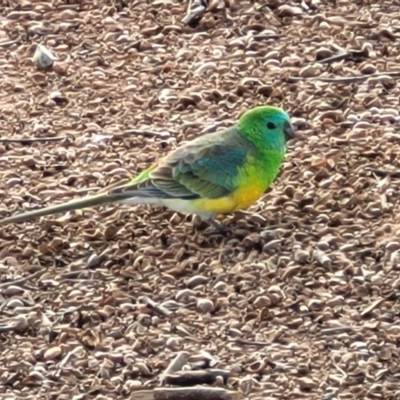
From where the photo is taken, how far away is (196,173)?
7871mm

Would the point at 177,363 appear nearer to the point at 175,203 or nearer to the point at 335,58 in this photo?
the point at 175,203

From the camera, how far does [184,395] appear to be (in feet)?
21.2

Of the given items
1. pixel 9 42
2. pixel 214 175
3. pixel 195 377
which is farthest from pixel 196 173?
pixel 9 42

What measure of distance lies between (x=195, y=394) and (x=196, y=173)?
1669 millimetres

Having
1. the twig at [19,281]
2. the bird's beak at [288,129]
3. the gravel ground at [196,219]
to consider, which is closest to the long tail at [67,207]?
the gravel ground at [196,219]

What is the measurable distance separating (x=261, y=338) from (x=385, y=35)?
10.2 ft

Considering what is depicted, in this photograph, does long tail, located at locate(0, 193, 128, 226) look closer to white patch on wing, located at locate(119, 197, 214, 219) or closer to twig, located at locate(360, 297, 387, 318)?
white patch on wing, located at locate(119, 197, 214, 219)

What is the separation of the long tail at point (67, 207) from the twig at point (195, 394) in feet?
5.13

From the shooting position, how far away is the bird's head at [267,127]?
795 centimetres

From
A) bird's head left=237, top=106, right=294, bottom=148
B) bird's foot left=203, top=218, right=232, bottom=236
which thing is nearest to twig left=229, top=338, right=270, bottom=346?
bird's foot left=203, top=218, right=232, bottom=236

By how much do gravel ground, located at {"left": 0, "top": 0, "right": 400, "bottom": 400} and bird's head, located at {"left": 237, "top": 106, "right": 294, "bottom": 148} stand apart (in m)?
0.30

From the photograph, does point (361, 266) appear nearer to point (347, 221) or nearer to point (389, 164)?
point (347, 221)

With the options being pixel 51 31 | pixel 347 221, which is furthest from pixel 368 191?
pixel 51 31

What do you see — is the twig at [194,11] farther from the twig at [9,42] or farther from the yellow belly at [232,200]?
the yellow belly at [232,200]
